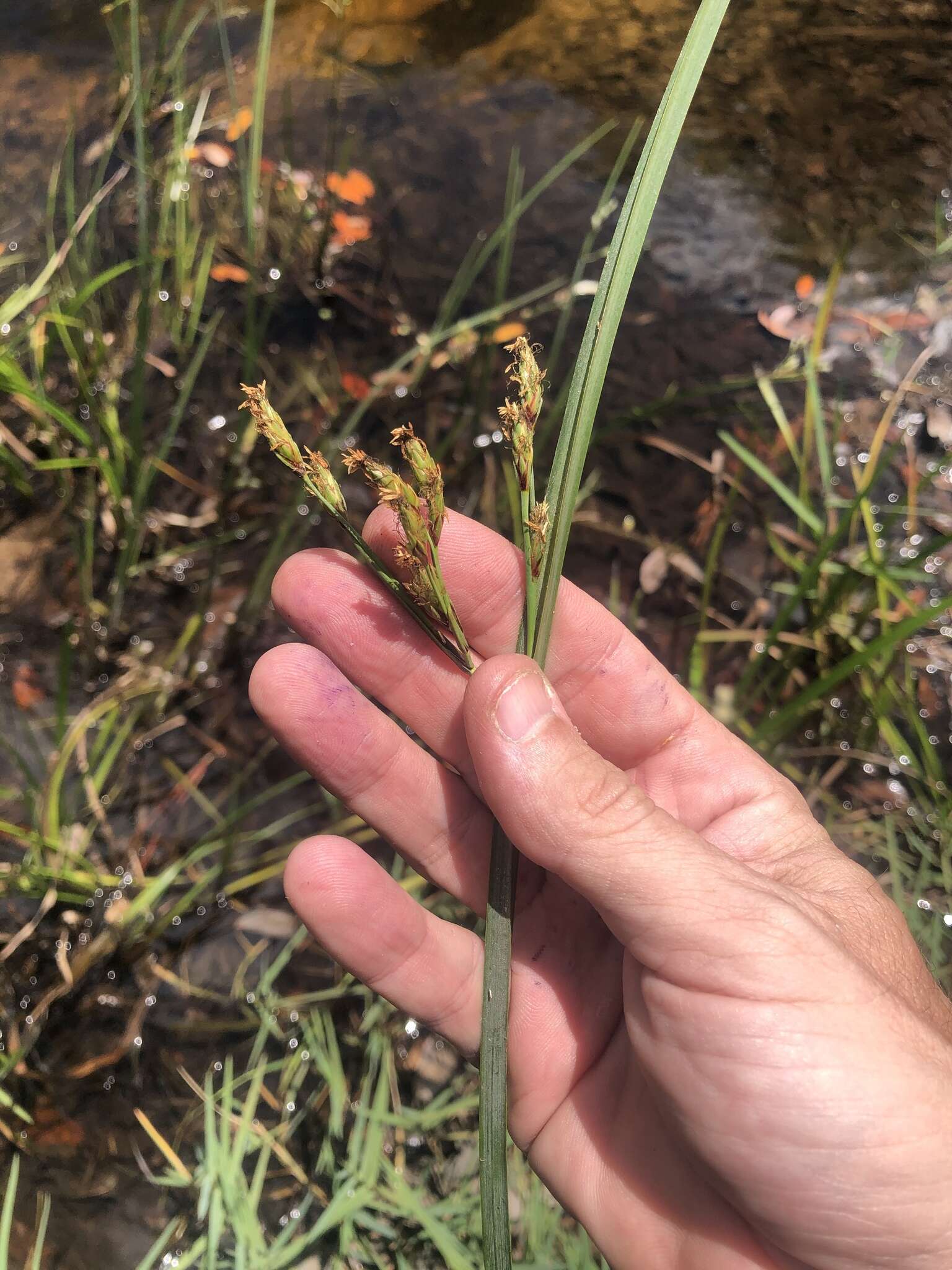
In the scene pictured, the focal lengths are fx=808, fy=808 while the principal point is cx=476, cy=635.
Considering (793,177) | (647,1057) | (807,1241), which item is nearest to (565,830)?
(647,1057)

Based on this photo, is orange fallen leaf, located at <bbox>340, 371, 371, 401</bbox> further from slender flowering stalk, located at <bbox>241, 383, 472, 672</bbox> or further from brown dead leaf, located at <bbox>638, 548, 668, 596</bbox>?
slender flowering stalk, located at <bbox>241, 383, 472, 672</bbox>

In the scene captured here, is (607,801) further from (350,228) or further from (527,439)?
(350,228)

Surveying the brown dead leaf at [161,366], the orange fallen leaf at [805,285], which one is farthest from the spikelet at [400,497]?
the orange fallen leaf at [805,285]

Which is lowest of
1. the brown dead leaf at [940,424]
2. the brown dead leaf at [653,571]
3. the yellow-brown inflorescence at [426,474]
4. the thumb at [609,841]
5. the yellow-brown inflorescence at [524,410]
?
the brown dead leaf at [653,571]

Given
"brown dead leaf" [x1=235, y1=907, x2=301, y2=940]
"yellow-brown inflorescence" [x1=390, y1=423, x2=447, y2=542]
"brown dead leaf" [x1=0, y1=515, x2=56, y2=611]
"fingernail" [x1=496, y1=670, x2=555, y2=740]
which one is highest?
"yellow-brown inflorescence" [x1=390, y1=423, x2=447, y2=542]

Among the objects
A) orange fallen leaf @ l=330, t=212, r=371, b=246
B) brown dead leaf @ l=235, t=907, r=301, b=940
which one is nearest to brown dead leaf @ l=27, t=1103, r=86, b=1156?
brown dead leaf @ l=235, t=907, r=301, b=940

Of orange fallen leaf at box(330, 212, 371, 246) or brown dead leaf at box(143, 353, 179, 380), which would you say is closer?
brown dead leaf at box(143, 353, 179, 380)

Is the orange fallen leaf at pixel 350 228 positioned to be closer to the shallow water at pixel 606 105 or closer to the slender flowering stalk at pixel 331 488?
the shallow water at pixel 606 105

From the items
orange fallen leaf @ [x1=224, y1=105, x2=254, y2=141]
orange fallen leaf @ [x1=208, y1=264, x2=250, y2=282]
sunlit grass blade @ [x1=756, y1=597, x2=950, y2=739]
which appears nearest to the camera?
sunlit grass blade @ [x1=756, y1=597, x2=950, y2=739]
